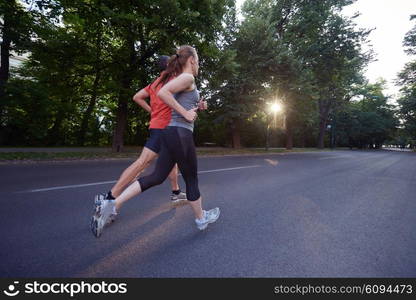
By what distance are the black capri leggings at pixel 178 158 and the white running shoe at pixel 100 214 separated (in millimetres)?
369

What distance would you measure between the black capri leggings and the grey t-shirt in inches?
1.9

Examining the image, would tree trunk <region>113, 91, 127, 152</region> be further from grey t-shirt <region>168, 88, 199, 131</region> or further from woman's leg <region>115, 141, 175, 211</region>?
grey t-shirt <region>168, 88, 199, 131</region>

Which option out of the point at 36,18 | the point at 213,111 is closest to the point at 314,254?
Result: the point at 36,18

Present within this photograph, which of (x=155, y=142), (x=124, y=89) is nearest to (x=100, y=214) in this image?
(x=155, y=142)

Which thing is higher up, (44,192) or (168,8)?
(168,8)

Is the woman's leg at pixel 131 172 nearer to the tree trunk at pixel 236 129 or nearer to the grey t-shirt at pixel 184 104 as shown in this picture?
the grey t-shirt at pixel 184 104

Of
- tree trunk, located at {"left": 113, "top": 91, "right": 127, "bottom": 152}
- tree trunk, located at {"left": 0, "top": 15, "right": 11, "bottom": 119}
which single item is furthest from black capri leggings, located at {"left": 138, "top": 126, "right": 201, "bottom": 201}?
tree trunk, located at {"left": 0, "top": 15, "right": 11, "bottom": 119}

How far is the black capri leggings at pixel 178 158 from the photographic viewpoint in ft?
7.34

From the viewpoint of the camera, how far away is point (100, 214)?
89.6 inches

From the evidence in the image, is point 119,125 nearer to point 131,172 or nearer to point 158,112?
point 158,112

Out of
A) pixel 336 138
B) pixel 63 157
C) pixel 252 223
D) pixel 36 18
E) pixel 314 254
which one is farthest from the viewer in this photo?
pixel 336 138

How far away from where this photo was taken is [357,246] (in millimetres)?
2252

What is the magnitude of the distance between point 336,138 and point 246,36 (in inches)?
1691

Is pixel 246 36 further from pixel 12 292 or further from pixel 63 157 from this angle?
pixel 12 292
